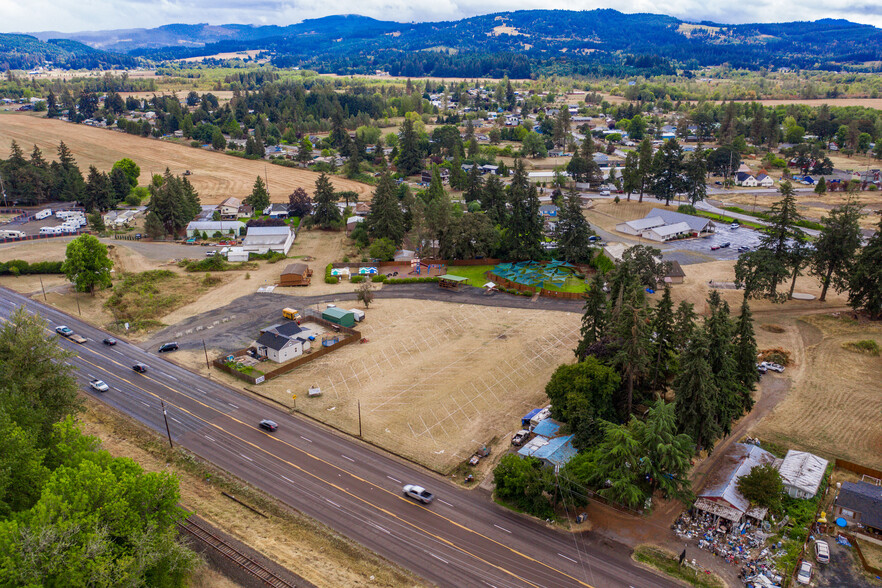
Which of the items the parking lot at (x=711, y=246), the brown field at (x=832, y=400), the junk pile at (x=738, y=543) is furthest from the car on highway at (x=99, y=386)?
the parking lot at (x=711, y=246)

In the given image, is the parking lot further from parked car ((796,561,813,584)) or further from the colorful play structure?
parked car ((796,561,813,584))

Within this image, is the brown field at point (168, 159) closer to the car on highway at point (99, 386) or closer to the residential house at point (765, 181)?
the car on highway at point (99, 386)

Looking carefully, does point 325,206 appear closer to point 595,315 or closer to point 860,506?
point 595,315

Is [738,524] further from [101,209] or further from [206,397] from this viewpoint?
[101,209]

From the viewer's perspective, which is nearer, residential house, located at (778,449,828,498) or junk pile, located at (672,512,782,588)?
junk pile, located at (672,512,782,588)

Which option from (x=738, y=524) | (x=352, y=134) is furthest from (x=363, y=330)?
(x=352, y=134)

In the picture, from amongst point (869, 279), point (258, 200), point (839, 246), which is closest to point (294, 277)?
point (258, 200)

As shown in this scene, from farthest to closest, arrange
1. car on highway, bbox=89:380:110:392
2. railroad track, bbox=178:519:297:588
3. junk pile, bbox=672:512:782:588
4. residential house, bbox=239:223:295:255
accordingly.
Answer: residential house, bbox=239:223:295:255, car on highway, bbox=89:380:110:392, junk pile, bbox=672:512:782:588, railroad track, bbox=178:519:297:588

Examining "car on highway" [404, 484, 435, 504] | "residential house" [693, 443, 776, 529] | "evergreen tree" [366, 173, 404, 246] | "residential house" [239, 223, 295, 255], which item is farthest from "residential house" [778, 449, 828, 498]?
"residential house" [239, 223, 295, 255]
